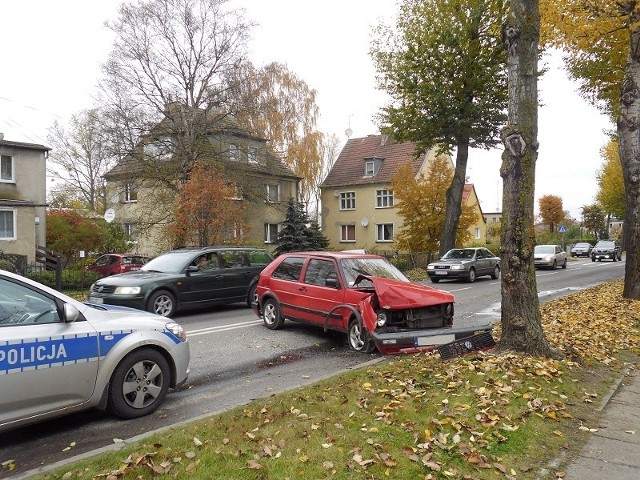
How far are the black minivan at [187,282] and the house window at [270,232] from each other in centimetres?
2645

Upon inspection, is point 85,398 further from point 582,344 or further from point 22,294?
point 582,344

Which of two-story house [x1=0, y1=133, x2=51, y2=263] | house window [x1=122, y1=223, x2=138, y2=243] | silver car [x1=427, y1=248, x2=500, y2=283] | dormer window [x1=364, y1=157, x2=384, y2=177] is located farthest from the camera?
dormer window [x1=364, y1=157, x2=384, y2=177]

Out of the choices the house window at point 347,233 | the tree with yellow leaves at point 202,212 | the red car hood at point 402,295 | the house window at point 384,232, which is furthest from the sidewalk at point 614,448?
the house window at point 347,233

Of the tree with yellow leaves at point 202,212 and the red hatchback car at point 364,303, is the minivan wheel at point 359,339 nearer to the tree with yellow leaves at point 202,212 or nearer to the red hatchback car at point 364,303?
the red hatchback car at point 364,303

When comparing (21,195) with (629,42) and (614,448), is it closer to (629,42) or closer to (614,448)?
(629,42)

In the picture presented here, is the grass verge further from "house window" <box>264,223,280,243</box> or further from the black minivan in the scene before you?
"house window" <box>264,223,280,243</box>

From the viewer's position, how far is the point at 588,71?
20.2m

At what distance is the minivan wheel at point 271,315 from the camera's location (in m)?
10.8

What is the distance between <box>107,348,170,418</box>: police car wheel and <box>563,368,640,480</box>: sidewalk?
12.6ft

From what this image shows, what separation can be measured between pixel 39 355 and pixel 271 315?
6521 mm

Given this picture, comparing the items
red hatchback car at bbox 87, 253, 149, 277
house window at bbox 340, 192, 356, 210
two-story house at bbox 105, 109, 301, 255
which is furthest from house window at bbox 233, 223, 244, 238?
house window at bbox 340, 192, 356, 210

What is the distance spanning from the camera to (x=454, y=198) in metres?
27.0

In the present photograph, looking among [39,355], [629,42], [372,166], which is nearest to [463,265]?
[629,42]

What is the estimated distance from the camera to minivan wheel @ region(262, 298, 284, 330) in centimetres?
Answer: 1080
